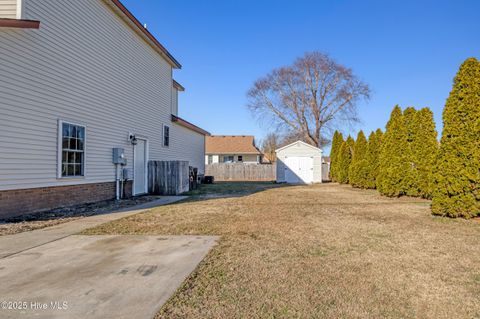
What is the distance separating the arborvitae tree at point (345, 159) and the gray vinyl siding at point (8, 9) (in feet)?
62.4

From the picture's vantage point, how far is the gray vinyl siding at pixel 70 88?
6.04 m

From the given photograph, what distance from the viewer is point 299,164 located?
2202 centimetres

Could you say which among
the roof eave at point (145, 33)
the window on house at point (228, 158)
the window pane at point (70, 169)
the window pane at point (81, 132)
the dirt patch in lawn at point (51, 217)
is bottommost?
the dirt patch in lawn at point (51, 217)

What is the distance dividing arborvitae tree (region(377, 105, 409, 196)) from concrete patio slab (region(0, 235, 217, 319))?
30.9 feet

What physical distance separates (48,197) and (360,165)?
14865 millimetres

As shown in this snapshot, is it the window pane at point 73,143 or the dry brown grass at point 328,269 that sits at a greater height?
the window pane at point 73,143

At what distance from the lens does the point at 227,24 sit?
15.5 metres

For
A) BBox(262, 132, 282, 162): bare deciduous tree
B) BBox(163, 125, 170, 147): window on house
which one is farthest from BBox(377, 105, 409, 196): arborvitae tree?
BBox(262, 132, 282, 162): bare deciduous tree

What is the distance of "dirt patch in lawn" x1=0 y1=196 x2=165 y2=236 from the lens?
520cm

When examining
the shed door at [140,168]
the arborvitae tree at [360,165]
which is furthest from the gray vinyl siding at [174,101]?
the arborvitae tree at [360,165]

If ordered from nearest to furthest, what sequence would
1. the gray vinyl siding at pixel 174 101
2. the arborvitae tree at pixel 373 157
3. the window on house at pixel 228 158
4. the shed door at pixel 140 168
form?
the shed door at pixel 140 168
the arborvitae tree at pixel 373 157
the gray vinyl siding at pixel 174 101
the window on house at pixel 228 158

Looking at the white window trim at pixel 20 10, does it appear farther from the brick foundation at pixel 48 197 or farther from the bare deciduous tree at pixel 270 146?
the bare deciduous tree at pixel 270 146

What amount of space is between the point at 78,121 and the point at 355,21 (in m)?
14.1

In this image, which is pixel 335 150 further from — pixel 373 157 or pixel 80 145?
pixel 80 145
